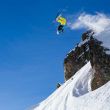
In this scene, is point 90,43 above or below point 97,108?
above

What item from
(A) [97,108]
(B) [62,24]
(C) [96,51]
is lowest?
(A) [97,108]

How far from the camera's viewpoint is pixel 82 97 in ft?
182

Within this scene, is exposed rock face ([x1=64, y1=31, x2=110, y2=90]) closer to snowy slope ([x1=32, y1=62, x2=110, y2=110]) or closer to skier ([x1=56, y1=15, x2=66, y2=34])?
snowy slope ([x1=32, y1=62, x2=110, y2=110])

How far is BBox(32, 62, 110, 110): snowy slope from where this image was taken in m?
47.9

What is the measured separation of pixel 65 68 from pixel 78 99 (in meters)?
30.6

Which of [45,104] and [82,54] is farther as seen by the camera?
[82,54]

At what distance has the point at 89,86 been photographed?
64.7 m

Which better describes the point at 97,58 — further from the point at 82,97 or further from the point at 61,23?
the point at 61,23

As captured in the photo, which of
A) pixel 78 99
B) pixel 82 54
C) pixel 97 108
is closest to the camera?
pixel 97 108

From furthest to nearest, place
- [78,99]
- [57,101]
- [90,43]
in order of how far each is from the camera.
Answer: [90,43] → [57,101] → [78,99]

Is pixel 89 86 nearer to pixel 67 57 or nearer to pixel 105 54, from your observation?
pixel 105 54

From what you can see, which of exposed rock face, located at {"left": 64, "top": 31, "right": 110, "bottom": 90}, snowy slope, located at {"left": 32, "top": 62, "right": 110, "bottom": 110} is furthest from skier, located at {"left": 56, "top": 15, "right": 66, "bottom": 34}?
exposed rock face, located at {"left": 64, "top": 31, "right": 110, "bottom": 90}

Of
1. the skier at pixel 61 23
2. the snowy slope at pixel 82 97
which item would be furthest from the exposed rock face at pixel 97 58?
the skier at pixel 61 23

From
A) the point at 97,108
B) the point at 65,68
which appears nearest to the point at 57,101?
the point at 97,108
